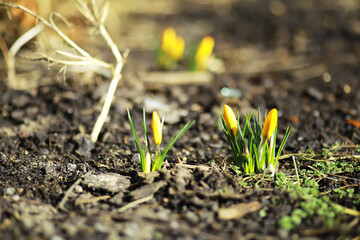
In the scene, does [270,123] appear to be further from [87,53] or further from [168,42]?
[168,42]

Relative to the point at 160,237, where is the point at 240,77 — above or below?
above

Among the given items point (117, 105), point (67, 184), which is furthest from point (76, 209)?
point (117, 105)

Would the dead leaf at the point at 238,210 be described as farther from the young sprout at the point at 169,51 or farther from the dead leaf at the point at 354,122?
the young sprout at the point at 169,51

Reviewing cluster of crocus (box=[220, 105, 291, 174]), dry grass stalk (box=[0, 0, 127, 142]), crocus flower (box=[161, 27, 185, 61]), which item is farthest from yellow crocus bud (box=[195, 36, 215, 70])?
cluster of crocus (box=[220, 105, 291, 174])

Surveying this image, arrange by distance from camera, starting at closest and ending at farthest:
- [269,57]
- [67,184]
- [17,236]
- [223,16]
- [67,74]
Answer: [17,236], [67,184], [67,74], [269,57], [223,16]

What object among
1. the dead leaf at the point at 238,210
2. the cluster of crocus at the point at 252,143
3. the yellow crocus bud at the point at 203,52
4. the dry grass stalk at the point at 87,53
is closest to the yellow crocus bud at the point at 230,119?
the cluster of crocus at the point at 252,143

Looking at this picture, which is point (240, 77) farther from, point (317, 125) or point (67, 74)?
point (67, 74)

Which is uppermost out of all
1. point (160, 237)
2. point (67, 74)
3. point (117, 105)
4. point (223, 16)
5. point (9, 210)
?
point (223, 16)
